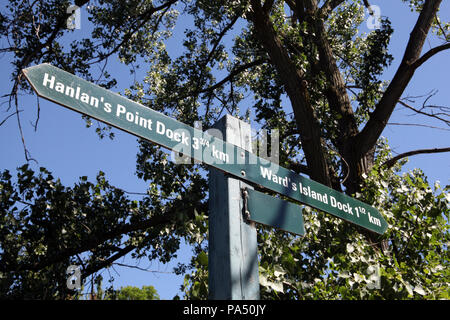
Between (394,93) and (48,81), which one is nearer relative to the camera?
(48,81)

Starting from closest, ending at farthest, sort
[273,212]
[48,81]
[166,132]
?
[48,81], [166,132], [273,212]

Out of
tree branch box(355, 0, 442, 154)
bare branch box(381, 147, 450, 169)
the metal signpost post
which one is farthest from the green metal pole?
bare branch box(381, 147, 450, 169)

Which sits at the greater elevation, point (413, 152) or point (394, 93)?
point (394, 93)

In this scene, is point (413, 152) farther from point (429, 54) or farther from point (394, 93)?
point (429, 54)

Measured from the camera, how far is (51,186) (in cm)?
Result: 624

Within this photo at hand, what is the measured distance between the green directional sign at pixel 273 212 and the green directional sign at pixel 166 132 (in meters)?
0.10

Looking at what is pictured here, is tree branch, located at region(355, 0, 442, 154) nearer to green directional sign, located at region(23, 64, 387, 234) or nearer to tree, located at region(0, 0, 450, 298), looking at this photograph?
tree, located at region(0, 0, 450, 298)

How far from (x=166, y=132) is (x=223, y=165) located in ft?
1.30

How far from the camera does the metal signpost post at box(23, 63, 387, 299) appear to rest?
2.18m

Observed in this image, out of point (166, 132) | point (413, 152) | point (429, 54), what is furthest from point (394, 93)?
point (166, 132)

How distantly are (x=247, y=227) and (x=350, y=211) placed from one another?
1201 mm

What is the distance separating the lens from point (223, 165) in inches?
98.3
